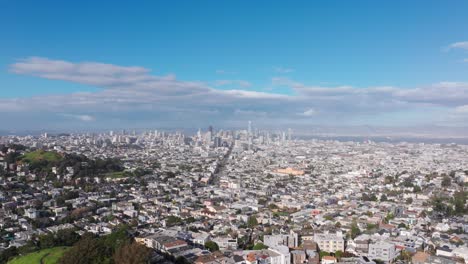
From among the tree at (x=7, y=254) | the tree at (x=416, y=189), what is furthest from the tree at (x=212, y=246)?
the tree at (x=416, y=189)

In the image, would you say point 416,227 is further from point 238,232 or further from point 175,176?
point 175,176

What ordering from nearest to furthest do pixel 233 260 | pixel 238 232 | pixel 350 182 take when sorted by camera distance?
pixel 233 260, pixel 238 232, pixel 350 182

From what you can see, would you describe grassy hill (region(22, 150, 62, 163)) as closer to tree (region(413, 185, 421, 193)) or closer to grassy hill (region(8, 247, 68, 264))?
grassy hill (region(8, 247, 68, 264))

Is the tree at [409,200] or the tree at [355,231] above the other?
the tree at [409,200]

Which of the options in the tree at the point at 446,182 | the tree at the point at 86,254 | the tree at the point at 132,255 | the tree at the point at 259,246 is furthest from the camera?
the tree at the point at 446,182

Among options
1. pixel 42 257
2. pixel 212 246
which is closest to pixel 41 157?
pixel 42 257

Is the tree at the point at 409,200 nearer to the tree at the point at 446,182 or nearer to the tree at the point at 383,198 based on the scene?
the tree at the point at 383,198

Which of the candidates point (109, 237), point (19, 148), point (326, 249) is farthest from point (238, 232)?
point (19, 148)

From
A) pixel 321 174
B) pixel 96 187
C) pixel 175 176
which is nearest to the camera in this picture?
pixel 96 187
